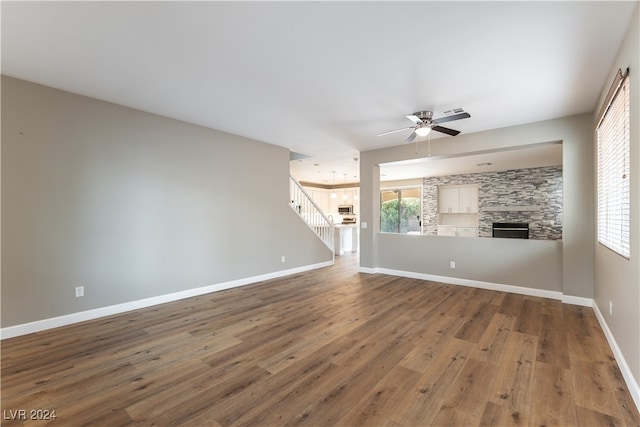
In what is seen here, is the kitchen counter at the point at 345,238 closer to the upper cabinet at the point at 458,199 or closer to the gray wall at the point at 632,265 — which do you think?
the upper cabinet at the point at 458,199

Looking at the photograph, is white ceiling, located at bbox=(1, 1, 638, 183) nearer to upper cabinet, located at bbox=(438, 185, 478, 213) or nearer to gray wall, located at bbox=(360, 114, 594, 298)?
gray wall, located at bbox=(360, 114, 594, 298)

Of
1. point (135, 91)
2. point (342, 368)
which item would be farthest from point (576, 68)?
point (135, 91)

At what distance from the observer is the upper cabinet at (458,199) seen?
8.85 meters

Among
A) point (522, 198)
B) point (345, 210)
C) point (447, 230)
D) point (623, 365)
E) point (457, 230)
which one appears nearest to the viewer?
point (623, 365)

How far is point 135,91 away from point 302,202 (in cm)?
469

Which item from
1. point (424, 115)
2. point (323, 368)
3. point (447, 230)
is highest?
point (424, 115)

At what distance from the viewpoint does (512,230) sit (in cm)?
782

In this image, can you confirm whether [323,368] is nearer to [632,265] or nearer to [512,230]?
[632,265]

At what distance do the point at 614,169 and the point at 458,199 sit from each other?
22.1ft

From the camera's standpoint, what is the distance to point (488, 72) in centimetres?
282

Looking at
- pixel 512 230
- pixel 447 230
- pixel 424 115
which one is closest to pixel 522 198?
pixel 512 230

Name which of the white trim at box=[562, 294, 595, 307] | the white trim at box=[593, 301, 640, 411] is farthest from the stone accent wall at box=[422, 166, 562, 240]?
the white trim at box=[593, 301, 640, 411]

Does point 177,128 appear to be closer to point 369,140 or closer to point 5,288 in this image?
point 5,288

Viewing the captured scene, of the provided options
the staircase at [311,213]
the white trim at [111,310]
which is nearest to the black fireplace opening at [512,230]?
the staircase at [311,213]
